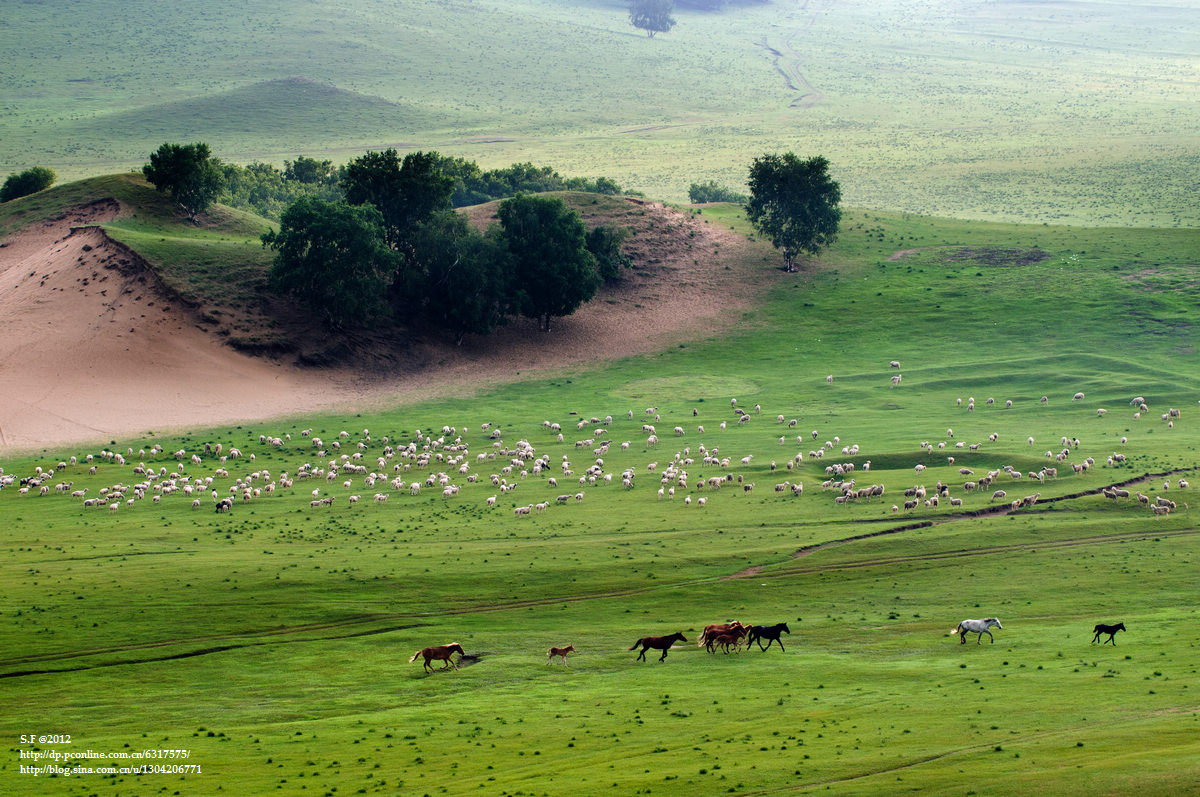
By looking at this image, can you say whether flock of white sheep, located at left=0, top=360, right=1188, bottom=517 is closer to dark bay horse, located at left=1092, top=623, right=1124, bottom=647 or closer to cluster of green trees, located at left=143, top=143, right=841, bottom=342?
dark bay horse, located at left=1092, top=623, right=1124, bottom=647

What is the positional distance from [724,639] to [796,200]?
69.5 m

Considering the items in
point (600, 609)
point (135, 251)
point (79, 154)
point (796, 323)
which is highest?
point (79, 154)

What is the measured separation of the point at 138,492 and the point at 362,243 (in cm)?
3168

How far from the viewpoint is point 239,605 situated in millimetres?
42875

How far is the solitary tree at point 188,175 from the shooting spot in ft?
310

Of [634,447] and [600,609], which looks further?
[634,447]

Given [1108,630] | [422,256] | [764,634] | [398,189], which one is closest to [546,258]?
[422,256]

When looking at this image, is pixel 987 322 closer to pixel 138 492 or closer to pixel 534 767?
pixel 138 492

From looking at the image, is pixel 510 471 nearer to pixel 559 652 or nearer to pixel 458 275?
pixel 559 652

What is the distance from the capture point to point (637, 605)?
4309 centimetres

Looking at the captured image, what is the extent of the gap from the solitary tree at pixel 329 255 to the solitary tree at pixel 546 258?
11337mm

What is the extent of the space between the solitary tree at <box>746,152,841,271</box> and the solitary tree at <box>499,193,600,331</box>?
18.4m

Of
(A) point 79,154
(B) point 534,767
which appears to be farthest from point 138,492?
(A) point 79,154

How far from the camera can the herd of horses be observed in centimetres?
3731
